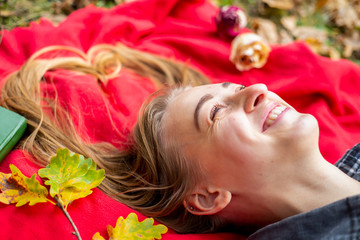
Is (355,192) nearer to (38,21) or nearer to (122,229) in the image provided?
(122,229)

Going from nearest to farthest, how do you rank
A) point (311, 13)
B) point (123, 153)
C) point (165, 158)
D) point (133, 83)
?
1. point (165, 158)
2. point (123, 153)
3. point (133, 83)
4. point (311, 13)

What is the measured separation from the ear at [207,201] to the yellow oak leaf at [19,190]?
599 mm

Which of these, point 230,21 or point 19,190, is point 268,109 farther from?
point 230,21

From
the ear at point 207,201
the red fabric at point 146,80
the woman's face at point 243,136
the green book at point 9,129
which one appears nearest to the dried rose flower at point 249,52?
the red fabric at point 146,80

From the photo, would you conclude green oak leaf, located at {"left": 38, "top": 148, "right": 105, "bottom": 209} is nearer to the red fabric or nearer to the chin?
the red fabric

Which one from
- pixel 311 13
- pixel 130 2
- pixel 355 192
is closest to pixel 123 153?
pixel 355 192

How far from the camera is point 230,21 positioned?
2.63 meters

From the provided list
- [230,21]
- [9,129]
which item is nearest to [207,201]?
[9,129]

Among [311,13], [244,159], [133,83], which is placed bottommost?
[311,13]

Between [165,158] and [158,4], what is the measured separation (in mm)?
1540

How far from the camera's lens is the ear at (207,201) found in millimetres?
1589

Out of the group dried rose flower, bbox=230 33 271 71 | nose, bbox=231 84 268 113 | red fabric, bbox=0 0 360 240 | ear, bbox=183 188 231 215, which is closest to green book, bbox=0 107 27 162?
red fabric, bbox=0 0 360 240

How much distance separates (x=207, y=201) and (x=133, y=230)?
0.36 meters

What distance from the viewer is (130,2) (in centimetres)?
285
